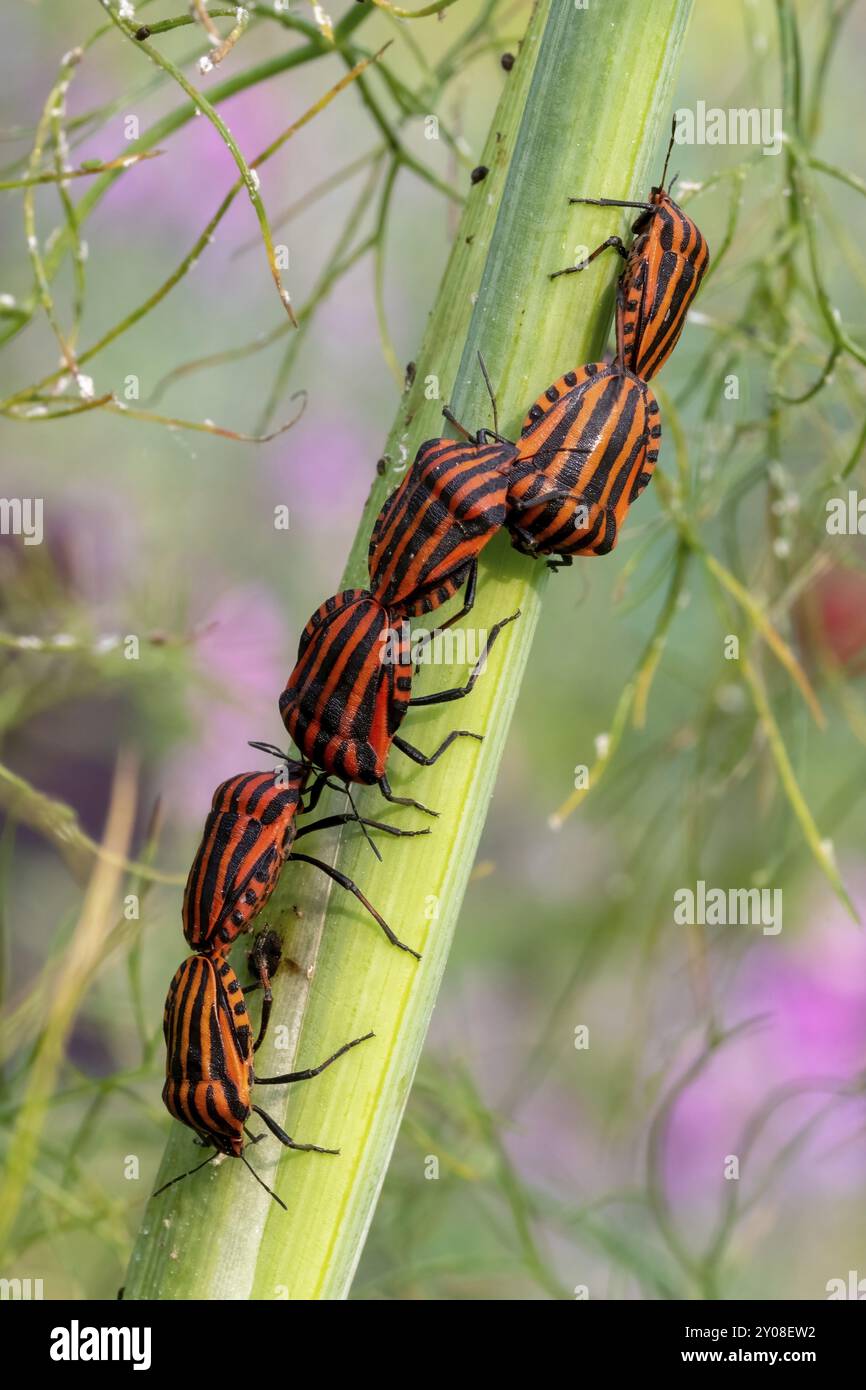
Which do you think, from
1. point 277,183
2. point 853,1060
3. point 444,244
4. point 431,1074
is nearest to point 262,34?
point 277,183

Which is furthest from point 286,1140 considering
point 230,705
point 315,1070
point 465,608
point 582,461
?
point 230,705

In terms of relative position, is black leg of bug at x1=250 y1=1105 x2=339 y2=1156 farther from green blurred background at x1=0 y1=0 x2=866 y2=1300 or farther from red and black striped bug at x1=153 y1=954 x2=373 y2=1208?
green blurred background at x1=0 y1=0 x2=866 y2=1300

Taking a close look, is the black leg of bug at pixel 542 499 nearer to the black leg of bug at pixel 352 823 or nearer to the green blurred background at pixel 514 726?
the black leg of bug at pixel 352 823

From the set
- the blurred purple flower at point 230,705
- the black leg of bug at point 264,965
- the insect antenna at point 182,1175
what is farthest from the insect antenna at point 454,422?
the blurred purple flower at point 230,705

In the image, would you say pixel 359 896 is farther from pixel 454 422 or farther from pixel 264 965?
pixel 454 422

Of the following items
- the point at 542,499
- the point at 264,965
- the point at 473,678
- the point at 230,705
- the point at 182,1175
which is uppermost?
the point at 230,705
